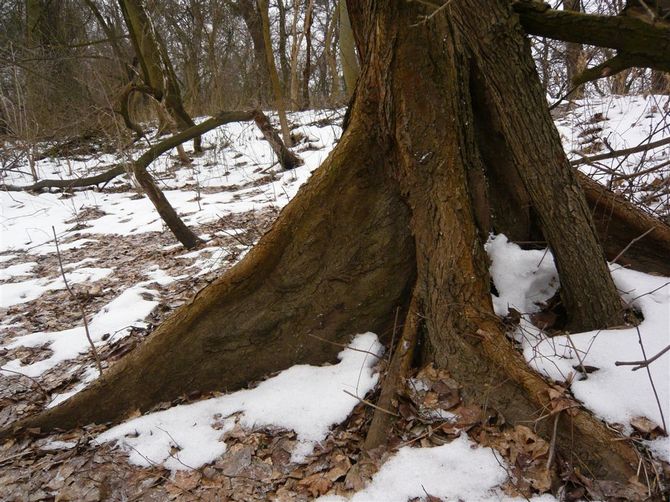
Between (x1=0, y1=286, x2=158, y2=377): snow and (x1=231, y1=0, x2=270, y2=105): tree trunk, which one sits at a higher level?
(x1=231, y1=0, x2=270, y2=105): tree trunk

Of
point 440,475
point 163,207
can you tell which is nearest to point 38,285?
point 163,207

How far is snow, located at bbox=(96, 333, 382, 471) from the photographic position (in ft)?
7.31

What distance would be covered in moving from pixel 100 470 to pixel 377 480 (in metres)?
1.45

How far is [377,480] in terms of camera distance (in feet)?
6.03

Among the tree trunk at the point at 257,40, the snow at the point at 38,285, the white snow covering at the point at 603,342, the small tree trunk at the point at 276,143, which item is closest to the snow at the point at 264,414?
the white snow covering at the point at 603,342

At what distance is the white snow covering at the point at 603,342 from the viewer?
5.92 ft

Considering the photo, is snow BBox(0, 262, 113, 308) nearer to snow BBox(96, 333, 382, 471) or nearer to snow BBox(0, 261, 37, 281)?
snow BBox(0, 261, 37, 281)

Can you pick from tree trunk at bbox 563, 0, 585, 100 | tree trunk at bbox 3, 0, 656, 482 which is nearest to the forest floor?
tree trunk at bbox 3, 0, 656, 482

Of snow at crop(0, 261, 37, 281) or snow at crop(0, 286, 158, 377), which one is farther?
snow at crop(0, 261, 37, 281)

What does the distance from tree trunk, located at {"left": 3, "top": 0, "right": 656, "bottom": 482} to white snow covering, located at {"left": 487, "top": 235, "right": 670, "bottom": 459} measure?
18cm

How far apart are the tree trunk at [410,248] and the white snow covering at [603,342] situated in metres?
0.18

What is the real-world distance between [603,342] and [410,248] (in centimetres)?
109

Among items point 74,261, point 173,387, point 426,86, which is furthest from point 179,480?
point 74,261

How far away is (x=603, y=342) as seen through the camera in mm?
2113
